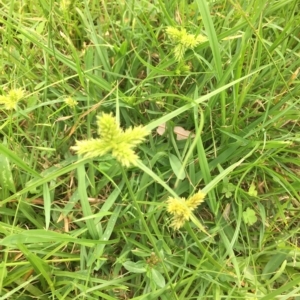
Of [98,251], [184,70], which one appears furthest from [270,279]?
[184,70]

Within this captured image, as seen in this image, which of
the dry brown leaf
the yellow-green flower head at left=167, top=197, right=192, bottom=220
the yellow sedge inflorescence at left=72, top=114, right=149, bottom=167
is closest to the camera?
the yellow sedge inflorescence at left=72, top=114, right=149, bottom=167

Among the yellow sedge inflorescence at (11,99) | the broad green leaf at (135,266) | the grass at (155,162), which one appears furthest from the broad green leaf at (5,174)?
the broad green leaf at (135,266)

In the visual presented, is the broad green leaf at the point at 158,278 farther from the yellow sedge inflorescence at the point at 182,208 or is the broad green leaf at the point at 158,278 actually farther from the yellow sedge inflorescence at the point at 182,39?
the yellow sedge inflorescence at the point at 182,39

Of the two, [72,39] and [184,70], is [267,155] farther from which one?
[72,39]

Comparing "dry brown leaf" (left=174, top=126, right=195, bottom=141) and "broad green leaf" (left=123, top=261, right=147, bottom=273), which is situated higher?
"dry brown leaf" (left=174, top=126, right=195, bottom=141)

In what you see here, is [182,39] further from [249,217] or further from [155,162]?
[249,217]

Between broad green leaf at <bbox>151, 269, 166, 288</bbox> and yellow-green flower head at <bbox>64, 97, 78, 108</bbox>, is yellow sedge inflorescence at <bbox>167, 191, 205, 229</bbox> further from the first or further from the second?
yellow-green flower head at <bbox>64, 97, 78, 108</bbox>

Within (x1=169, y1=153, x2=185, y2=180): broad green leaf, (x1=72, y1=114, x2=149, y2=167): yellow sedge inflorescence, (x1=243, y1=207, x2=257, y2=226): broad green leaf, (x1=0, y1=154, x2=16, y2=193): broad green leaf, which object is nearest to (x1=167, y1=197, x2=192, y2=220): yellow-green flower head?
(x1=72, y1=114, x2=149, y2=167): yellow sedge inflorescence

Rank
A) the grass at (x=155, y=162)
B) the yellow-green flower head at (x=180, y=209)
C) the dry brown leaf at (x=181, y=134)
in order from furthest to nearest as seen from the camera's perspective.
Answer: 1. the dry brown leaf at (x=181, y=134)
2. the grass at (x=155, y=162)
3. the yellow-green flower head at (x=180, y=209)
